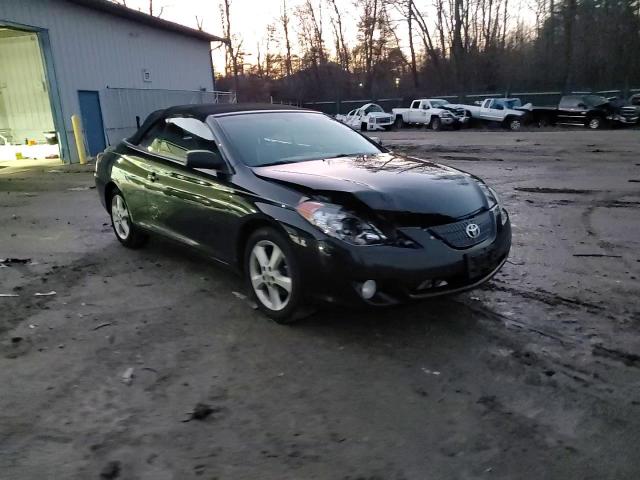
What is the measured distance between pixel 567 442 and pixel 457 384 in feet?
2.18

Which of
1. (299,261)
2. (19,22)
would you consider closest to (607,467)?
(299,261)

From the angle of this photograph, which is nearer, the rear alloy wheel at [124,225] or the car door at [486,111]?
the rear alloy wheel at [124,225]

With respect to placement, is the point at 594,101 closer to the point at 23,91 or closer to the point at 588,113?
the point at 588,113

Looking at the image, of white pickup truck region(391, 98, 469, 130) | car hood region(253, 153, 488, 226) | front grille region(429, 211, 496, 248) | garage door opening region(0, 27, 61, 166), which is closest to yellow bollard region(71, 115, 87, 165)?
garage door opening region(0, 27, 61, 166)

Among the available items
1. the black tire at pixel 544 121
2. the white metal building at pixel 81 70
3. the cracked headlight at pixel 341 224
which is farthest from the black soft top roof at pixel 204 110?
the black tire at pixel 544 121

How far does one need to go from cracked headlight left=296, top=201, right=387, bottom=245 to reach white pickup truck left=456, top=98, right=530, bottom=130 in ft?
85.1

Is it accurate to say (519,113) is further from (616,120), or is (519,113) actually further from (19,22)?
(19,22)

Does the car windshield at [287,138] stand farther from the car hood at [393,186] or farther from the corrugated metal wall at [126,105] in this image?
the corrugated metal wall at [126,105]

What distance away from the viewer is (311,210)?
352 centimetres

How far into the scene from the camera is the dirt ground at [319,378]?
7.99 feet

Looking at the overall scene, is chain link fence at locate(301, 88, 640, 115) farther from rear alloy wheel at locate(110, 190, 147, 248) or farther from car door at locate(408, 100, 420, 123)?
rear alloy wheel at locate(110, 190, 147, 248)

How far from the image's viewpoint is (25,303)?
4480 millimetres

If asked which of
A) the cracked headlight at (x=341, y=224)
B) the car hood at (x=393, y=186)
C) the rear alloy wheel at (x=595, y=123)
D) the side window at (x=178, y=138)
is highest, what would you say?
the side window at (x=178, y=138)

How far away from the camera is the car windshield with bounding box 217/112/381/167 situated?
4.40m
